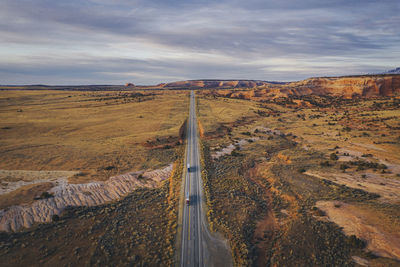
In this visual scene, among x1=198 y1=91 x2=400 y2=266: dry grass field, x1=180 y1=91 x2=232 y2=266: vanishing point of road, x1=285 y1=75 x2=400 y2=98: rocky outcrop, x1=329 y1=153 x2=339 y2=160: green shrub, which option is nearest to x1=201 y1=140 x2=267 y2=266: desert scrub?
x1=198 y1=91 x2=400 y2=266: dry grass field

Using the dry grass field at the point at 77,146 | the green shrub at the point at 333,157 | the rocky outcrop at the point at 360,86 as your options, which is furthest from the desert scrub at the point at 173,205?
the rocky outcrop at the point at 360,86

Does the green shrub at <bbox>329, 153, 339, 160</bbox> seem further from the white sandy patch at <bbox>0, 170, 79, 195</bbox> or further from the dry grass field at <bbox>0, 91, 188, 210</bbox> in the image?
the white sandy patch at <bbox>0, 170, 79, 195</bbox>

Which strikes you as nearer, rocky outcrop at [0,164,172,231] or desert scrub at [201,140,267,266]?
desert scrub at [201,140,267,266]

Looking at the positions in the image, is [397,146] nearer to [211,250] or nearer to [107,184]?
[211,250]

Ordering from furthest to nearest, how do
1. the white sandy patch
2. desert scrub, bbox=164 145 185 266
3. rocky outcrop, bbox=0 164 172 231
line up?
the white sandy patch → rocky outcrop, bbox=0 164 172 231 → desert scrub, bbox=164 145 185 266

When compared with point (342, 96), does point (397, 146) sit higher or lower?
lower

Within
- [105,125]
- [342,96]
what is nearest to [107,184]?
[105,125]

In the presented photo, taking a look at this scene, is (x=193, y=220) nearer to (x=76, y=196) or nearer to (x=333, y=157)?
(x=76, y=196)
